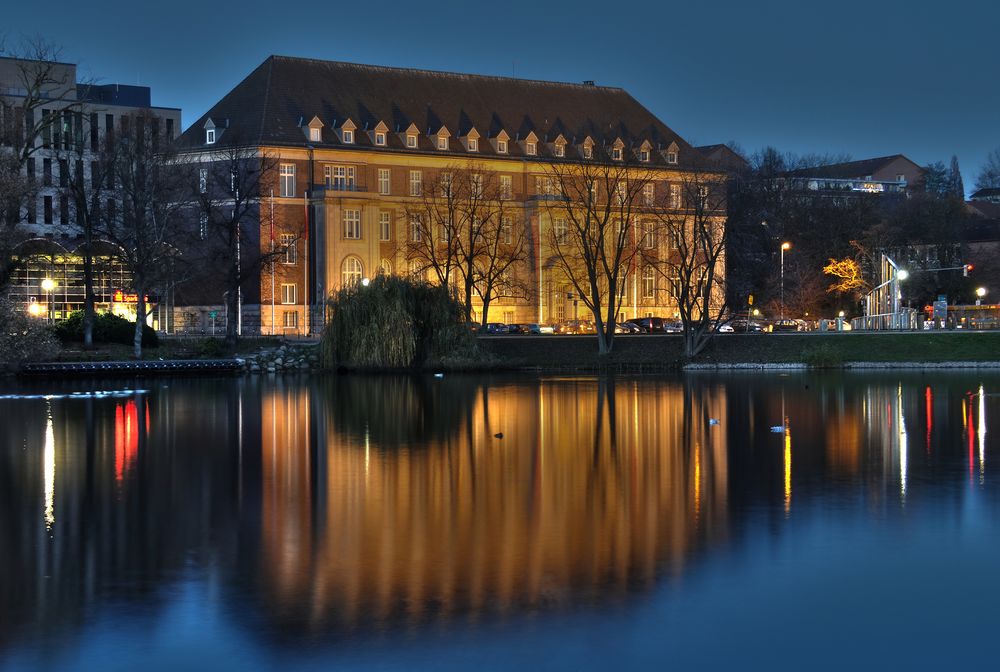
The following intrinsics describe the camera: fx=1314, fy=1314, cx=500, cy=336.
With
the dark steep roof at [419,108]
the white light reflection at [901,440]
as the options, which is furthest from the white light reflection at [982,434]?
the dark steep roof at [419,108]

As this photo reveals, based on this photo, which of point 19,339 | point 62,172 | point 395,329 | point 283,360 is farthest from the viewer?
point 62,172

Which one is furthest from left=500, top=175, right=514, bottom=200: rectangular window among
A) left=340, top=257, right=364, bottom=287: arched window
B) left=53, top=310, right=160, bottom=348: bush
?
left=53, top=310, right=160, bottom=348: bush

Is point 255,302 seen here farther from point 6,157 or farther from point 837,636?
point 837,636

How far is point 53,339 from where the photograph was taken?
210 feet

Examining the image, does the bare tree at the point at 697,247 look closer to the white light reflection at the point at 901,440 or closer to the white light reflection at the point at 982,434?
the white light reflection at the point at 901,440

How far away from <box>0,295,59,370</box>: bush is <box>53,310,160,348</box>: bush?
8.53 metres

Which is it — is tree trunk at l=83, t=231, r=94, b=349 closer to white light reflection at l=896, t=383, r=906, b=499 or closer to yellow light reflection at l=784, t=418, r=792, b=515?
white light reflection at l=896, t=383, r=906, b=499

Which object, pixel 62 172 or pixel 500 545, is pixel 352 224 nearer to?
pixel 62 172

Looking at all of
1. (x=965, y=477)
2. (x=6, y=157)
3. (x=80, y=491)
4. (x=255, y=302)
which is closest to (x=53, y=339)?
(x=6, y=157)

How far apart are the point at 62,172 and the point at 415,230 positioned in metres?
31.2

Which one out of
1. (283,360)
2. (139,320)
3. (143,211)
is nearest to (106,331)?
(139,320)

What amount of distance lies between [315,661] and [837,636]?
5.71 m

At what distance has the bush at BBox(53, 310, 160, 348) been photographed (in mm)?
72000

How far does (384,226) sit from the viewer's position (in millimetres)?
105250
